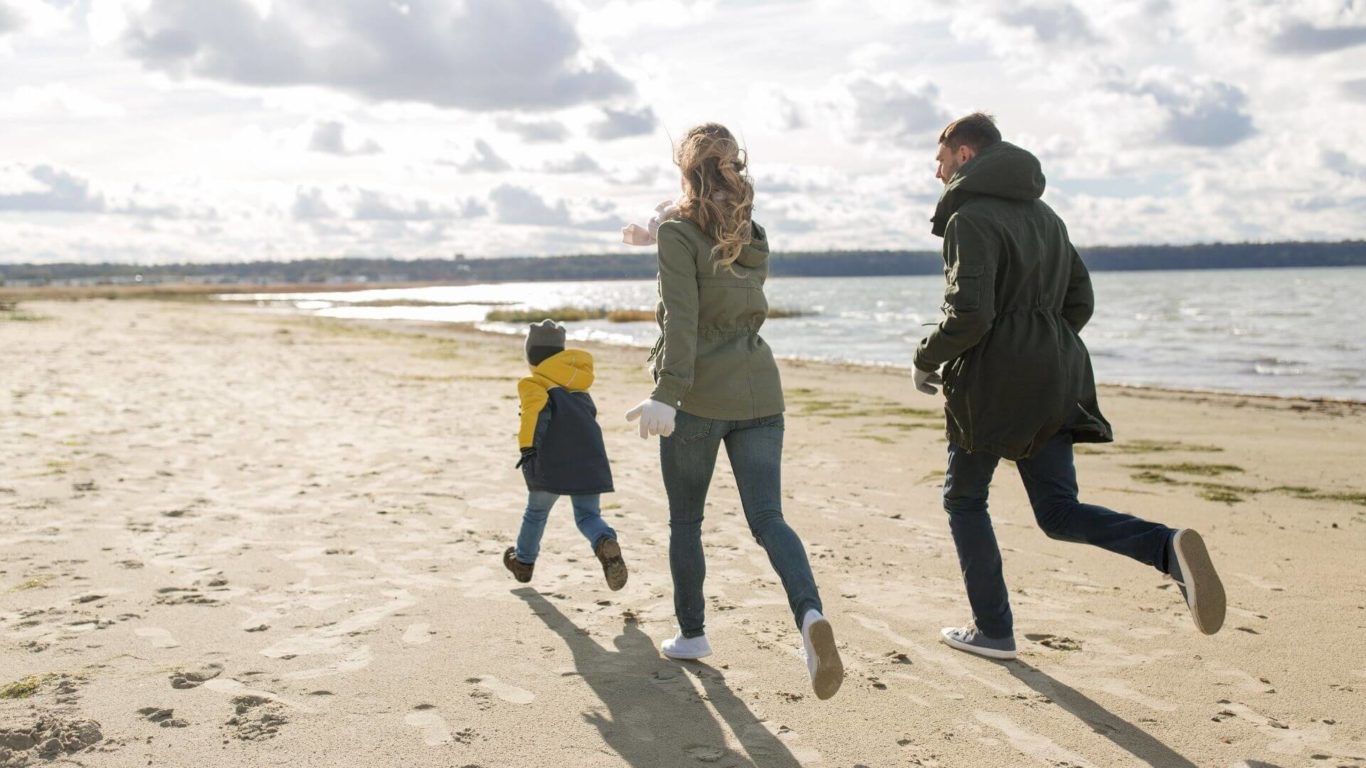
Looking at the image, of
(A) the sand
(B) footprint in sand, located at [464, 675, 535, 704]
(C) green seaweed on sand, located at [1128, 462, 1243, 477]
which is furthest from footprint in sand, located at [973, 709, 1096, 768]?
(C) green seaweed on sand, located at [1128, 462, 1243, 477]

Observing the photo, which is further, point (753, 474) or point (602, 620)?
point (602, 620)

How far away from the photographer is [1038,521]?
12.3ft

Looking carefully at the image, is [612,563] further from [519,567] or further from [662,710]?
[662,710]

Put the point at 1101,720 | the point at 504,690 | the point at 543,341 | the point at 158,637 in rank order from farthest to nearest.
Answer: the point at 543,341 → the point at 158,637 → the point at 504,690 → the point at 1101,720

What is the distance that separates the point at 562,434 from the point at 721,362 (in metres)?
1.50

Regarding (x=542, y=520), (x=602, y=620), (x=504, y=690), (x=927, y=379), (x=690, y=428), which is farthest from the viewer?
(x=542, y=520)

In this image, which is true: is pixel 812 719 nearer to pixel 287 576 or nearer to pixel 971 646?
pixel 971 646

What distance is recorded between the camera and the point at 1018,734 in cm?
334

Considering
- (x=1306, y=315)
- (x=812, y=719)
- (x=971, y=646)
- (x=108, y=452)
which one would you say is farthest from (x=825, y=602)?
(x=1306, y=315)

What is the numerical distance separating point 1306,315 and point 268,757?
47055 mm

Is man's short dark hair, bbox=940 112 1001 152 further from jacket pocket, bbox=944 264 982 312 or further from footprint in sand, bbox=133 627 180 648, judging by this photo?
footprint in sand, bbox=133 627 180 648

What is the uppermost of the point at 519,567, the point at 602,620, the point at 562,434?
the point at 562,434

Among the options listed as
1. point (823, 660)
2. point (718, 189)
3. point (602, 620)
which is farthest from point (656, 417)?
point (602, 620)

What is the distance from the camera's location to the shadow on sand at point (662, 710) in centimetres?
317
